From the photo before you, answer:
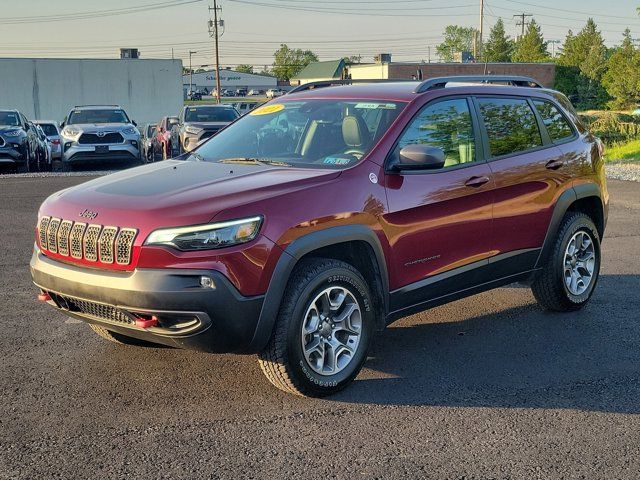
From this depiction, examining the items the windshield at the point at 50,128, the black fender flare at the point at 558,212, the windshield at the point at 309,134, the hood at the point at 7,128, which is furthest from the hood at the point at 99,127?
the black fender flare at the point at 558,212

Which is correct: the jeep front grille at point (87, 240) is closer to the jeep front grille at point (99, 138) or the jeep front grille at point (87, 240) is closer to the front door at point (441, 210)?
the front door at point (441, 210)

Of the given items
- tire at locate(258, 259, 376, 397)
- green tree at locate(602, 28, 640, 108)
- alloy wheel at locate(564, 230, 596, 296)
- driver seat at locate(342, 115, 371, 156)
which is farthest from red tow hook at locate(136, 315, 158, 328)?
green tree at locate(602, 28, 640, 108)

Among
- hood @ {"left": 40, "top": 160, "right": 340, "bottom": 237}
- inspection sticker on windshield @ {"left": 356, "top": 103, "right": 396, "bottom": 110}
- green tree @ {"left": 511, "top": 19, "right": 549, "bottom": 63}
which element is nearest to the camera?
hood @ {"left": 40, "top": 160, "right": 340, "bottom": 237}

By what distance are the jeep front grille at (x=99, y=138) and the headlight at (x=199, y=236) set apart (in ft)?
56.1

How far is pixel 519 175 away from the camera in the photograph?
19.5ft

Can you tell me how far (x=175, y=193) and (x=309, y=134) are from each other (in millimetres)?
1368

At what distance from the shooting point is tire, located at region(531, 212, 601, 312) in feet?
21.0

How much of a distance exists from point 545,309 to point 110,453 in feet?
13.5

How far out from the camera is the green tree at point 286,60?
163875 millimetres

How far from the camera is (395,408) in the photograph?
453cm

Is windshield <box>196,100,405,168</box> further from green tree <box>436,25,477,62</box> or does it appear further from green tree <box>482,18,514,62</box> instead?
green tree <box>436,25,477,62</box>

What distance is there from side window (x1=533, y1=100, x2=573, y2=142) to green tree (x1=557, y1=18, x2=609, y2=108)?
7855 cm

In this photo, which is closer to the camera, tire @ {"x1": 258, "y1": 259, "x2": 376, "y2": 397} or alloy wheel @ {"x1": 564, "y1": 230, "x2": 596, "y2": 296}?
tire @ {"x1": 258, "y1": 259, "x2": 376, "y2": 397}

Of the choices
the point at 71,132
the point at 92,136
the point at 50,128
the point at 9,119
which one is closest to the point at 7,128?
the point at 9,119
